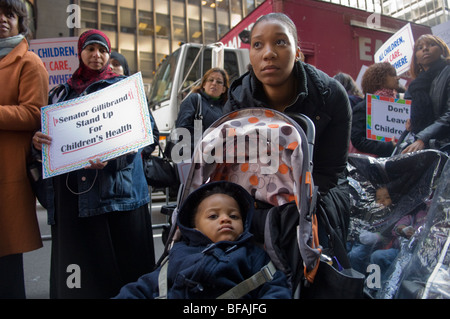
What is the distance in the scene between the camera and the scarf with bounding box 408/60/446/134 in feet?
10.2

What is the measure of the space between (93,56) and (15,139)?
0.79 meters

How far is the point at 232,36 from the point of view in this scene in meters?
8.21

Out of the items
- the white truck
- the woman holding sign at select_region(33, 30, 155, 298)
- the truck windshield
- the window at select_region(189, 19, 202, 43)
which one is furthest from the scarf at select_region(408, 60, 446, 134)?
the window at select_region(189, 19, 202, 43)

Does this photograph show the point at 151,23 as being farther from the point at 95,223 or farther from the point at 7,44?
the point at 95,223

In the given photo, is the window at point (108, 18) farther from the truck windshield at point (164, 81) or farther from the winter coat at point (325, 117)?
the winter coat at point (325, 117)

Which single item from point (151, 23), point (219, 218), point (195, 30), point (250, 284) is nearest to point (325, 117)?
point (219, 218)

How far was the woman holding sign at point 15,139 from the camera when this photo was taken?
213 cm

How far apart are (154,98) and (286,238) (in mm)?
6748

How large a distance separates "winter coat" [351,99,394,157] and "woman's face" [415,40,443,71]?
66cm

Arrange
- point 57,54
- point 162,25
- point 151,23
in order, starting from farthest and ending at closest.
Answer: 1. point 162,25
2. point 151,23
3. point 57,54

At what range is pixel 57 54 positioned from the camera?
171 inches

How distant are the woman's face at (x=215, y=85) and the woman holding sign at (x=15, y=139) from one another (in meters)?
1.92

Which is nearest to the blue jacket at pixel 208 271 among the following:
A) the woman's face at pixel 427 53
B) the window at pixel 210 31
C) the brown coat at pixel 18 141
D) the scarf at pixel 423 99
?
the brown coat at pixel 18 141
